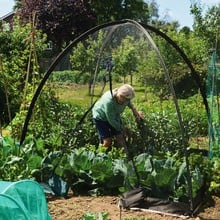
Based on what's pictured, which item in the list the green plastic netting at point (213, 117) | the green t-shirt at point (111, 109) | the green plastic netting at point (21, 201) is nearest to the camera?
the green plastic netting at point (21, 201)

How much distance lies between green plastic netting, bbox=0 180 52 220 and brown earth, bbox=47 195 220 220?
1941 millimetres

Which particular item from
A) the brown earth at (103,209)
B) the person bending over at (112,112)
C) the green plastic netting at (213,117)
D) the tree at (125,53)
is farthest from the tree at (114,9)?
the brown earth at (103,209)

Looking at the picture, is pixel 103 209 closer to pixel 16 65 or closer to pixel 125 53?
pixel 16 65

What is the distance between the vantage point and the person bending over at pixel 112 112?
7156mm

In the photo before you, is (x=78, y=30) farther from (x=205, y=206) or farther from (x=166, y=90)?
(x=205, y=206)

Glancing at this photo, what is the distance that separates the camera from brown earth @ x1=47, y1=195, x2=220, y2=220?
5.32m

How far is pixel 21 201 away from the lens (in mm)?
2980

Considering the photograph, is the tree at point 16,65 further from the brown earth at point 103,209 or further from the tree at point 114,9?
the tree at point 114,9

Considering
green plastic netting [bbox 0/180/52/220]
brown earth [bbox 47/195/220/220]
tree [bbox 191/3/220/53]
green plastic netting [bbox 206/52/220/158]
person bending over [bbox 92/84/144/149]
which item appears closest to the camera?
green plastic netting [bbox 0/180/52/220]

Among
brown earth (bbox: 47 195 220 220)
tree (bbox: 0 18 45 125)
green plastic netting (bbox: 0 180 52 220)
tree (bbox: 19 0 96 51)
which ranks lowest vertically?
brown earth (bbox: 47 195 220 220)

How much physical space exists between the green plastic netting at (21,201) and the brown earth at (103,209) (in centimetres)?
194

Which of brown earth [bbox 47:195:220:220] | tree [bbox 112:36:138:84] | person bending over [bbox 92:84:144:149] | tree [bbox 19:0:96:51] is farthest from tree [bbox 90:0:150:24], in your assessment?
brown earth [bbox 47:195:220:220]

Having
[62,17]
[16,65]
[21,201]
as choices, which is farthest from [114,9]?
[21,201]

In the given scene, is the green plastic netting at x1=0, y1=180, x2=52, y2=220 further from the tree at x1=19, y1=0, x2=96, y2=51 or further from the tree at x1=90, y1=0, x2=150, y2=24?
the tree at x1=90, y1=0, x2=150, y2=24
